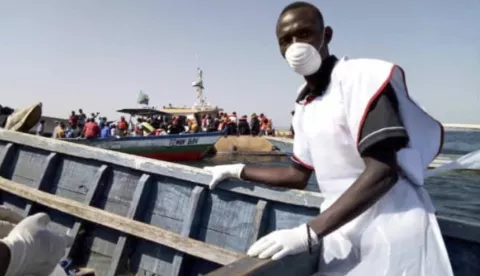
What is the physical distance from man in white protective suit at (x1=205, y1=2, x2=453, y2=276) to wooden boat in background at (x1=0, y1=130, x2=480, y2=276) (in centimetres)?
77

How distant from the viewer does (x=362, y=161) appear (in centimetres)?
181

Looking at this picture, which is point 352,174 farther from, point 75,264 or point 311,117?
point 75,264

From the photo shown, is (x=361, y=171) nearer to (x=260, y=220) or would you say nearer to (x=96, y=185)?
(x=260, y=220)

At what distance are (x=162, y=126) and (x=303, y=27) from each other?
23626 millimetres

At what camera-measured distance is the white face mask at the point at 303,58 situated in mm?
1868

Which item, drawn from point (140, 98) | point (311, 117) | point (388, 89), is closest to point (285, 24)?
point (311, 117)

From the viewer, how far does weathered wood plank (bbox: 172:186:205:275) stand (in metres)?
3.54

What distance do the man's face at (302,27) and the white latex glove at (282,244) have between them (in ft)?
2.79

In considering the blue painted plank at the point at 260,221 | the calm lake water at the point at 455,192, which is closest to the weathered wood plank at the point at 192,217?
the blue painted plank at the point at 260,221

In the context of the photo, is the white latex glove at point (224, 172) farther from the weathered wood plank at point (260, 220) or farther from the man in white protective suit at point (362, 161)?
the man in white protective suit at point (362, 161)

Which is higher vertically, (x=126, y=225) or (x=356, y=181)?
(x=356, y=181)

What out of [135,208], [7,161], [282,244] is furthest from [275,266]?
[7,161]

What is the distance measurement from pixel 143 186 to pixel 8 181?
1.94 m

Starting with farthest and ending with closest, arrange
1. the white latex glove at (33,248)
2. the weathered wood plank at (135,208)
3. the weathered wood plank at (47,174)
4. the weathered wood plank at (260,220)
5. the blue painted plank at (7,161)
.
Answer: the blue painted plank at (7,161), the weathered wood plank at (47,174), the weathered wood plank at (135,208), the weathered wood plank at (260,220), the white latex glove at (33,248)
